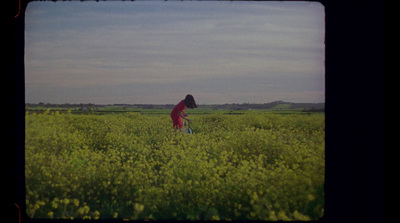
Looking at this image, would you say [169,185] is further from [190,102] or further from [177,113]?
[177,113]

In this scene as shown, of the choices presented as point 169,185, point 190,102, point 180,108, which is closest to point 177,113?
point 180,108

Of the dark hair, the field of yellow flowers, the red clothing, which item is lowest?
the field of yellow flowers

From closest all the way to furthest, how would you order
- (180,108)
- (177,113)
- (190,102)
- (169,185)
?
(169,185), (190,102), (180,108), (177,113)

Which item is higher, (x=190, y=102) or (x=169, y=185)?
(x=190, y=102)

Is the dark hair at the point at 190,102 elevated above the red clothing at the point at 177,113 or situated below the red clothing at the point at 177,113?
above

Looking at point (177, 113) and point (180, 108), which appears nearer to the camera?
point (180, 108)

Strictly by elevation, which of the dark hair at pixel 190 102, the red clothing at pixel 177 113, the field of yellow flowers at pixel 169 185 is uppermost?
the dark hair at pixel 190 102

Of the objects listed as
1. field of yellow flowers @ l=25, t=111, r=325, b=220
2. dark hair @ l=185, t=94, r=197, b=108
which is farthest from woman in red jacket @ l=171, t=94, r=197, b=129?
field of yellow flowers @ l=25, t=111, r=325, b=220

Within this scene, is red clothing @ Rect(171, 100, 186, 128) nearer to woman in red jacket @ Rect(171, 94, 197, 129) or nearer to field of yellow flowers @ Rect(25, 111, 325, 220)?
woman in red jacket @ Rect(171, 94, 197, 129)

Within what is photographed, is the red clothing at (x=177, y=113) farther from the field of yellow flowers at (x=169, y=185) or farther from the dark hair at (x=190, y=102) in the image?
the field of yellow flowers at (x=169, y=185)

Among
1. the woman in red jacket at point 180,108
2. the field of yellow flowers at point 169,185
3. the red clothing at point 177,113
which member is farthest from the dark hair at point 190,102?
the field of yellow flowers at point 169,185

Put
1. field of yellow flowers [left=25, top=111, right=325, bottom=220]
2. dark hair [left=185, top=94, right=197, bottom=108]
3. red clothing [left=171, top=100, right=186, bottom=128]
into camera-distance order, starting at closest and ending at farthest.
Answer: field of yellow flowers [left=25, top=111, right=325, bottom=220] < dark hair [left=185, top=94, right=197, bottom=108] < red clothing [left=171, top=100, right=186, bottom=128]
